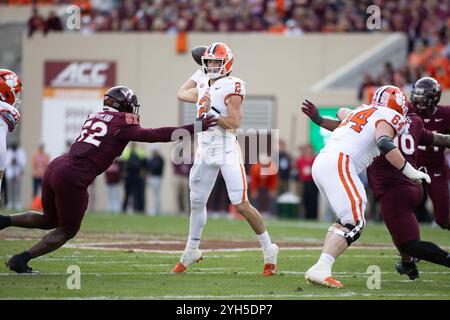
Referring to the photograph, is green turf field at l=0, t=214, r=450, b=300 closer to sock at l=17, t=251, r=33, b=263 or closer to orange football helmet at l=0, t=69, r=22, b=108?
sock at l=17, t=251, r=33, b=263

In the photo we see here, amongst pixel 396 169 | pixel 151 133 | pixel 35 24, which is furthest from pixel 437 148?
pixel 35 24

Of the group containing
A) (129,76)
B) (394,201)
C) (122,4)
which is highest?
(122,4)

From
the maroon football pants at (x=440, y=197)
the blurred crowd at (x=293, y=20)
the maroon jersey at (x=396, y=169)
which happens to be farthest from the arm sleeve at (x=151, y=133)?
the blurred crowd at (x=293, y=20)

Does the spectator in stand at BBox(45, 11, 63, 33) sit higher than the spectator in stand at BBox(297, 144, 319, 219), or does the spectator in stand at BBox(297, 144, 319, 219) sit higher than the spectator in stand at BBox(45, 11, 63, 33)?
the spectator in stand at BBox(45, 11, 63, 33)

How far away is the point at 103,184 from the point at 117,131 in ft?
52.6

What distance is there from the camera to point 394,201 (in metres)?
8.50

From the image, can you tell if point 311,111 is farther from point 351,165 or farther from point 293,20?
point 293,20

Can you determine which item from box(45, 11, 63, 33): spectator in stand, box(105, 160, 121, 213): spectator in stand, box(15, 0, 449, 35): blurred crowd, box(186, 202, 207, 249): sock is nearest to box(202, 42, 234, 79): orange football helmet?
box(186, 202, 207, 249): sock

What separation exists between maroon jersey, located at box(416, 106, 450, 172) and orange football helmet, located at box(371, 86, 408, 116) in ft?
7.76

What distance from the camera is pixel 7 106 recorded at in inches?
356

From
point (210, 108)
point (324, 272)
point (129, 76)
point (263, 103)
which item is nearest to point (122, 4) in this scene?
point (129, 76)

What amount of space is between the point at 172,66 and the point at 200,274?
16.0 metres

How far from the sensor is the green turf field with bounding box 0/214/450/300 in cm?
753
